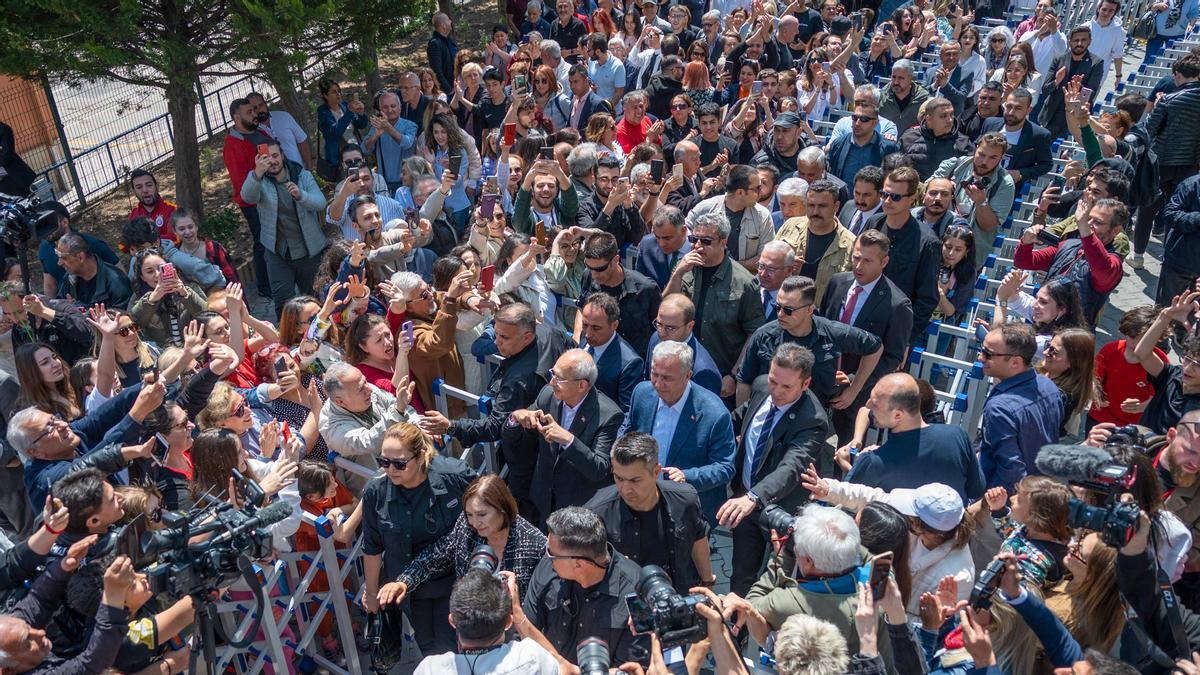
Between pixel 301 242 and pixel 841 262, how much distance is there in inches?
190

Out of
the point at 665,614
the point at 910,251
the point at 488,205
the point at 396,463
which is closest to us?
the point at 665,614

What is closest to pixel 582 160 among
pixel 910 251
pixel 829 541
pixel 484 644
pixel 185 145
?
pixel 910 251

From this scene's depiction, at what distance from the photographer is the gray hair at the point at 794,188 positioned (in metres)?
6.94

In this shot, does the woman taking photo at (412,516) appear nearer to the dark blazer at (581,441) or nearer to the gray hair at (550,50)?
the dark blazer at (581,441)

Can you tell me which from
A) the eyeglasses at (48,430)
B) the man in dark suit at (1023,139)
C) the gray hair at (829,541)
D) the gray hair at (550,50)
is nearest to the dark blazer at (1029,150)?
the man in dark suit at (1023,139)

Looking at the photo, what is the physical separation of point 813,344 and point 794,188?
1.89 m

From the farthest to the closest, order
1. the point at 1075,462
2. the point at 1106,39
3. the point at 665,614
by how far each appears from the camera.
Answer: the point at 1106,39, the point at 1075,462, the point at 665,614

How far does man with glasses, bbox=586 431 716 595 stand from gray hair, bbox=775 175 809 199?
322 cm

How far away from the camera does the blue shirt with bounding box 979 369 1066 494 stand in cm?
495

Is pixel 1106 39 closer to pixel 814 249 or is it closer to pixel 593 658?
pixel 814 249

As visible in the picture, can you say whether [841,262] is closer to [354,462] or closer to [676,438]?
[676,438]

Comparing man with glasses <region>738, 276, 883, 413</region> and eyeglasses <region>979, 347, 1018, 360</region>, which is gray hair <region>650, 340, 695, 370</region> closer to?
man with glasses <region>738, 276, 883, 413</region>

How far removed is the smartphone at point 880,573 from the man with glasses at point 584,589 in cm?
98

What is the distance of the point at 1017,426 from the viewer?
4.95 meters
